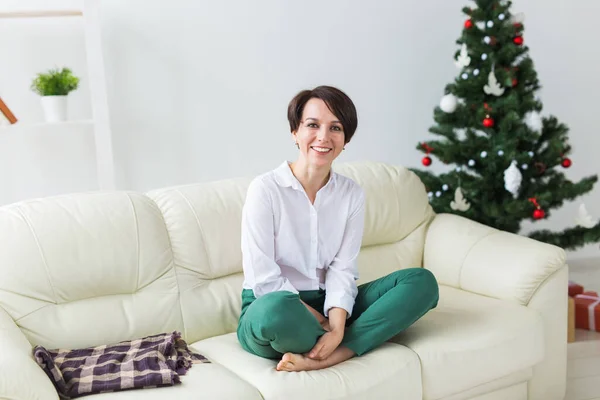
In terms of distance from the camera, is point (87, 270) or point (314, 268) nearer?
point (87, 270)

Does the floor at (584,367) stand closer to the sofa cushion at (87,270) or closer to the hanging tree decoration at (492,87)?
the hanging tree decoration at (492,87)

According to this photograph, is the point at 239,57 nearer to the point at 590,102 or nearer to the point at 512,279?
the point at 512,279

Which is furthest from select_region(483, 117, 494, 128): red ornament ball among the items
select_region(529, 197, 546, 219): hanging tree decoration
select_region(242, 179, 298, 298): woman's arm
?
select_region(242, 179, 298, 298): woman's arm

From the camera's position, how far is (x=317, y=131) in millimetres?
2279

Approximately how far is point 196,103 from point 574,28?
225 centimetres

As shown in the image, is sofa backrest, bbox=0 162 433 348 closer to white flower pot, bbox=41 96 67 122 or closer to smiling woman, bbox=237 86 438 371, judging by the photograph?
smiling woman, bbox=237 86 438 371

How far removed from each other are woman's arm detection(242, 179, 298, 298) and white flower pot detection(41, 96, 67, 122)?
42.6 inches

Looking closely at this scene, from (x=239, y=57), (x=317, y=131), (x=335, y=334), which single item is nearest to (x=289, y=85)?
(x=239, y=57)

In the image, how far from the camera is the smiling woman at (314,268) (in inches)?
82.6

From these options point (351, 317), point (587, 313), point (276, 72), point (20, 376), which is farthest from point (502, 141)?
point (20, 376)

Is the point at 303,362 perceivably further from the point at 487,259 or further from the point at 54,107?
the point at 54,107

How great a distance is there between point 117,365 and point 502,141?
192 cm

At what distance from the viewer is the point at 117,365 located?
2045 millimetres

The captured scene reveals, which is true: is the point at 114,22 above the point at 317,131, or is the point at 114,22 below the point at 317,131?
above
